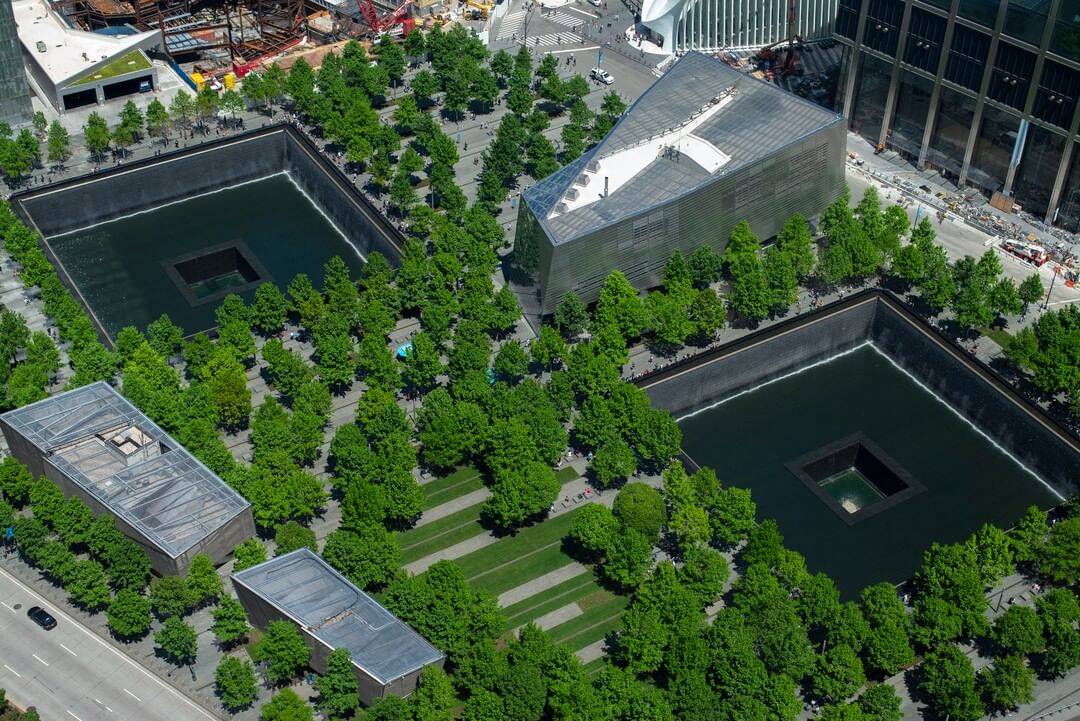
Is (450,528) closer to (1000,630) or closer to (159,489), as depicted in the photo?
(159,489)

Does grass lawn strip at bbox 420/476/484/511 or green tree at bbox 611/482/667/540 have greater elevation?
green tree at bbox 611/482/667/540

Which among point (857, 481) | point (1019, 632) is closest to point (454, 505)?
point (857, 481)

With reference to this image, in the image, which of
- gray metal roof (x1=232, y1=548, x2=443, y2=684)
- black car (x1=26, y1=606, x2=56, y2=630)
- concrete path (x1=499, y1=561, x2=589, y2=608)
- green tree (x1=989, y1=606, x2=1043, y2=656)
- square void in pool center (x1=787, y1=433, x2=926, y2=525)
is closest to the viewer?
gray metal roof (x1=232, y1=548, x2=443, y2=684)

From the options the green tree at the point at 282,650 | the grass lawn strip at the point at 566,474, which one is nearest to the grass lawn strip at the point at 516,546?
the grass lawn strip at the point at 566,474

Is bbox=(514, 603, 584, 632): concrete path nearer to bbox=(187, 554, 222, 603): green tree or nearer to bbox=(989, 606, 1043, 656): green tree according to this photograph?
bbox=(187, 554, 222, 603): green tree

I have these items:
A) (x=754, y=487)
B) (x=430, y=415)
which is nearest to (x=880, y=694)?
(x=754, y=487)

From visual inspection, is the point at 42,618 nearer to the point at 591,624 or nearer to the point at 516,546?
the point at 516,546

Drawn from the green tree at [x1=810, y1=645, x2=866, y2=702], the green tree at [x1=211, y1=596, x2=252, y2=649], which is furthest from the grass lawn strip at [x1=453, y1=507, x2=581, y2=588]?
the green tree at [x1=810, y1=645, x2=866, y2=702]

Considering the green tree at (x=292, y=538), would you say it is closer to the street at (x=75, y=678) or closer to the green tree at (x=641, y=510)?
the street at (x=75, y=678)
